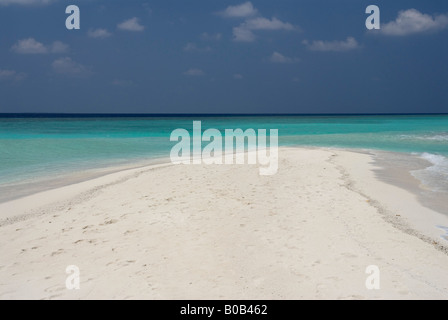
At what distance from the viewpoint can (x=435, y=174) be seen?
11.5 meters

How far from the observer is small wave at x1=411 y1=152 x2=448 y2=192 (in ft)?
31.6

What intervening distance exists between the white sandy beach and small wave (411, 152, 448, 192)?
1.54 m

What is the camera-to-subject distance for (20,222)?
673cm

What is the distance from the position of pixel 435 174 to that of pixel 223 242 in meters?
9.06

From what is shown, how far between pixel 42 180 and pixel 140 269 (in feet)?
26.4

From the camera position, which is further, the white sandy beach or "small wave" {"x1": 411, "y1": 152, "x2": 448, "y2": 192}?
"small wave" {"x1": 411, "y1": 152, "x2": 448, "y2": 192}

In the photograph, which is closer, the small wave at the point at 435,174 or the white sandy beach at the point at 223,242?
the white sandy beach at the point at 223,242

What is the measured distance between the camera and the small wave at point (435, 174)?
379 inches

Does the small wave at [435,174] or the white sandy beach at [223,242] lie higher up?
the small wave at [435,174]

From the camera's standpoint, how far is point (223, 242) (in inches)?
211

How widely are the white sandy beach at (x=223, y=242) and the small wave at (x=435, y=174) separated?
1.54 meters

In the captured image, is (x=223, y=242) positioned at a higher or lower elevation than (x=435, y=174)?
lower

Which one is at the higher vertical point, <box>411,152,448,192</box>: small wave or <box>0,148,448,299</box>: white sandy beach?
<box>411,152,448,192</box>: small wave

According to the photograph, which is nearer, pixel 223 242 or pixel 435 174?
pixel 223 242
